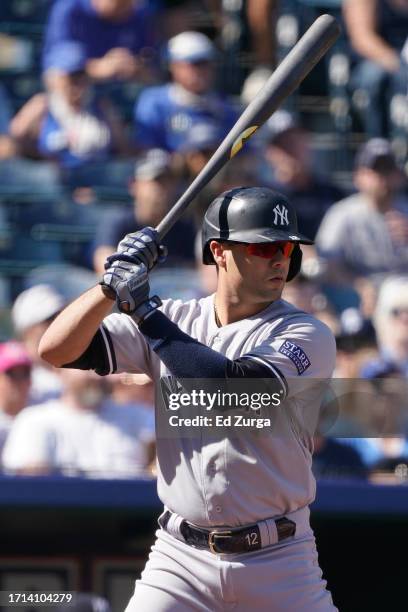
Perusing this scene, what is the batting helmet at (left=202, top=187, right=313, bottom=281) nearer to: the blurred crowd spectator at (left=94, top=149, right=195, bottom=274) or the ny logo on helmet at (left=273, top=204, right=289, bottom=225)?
the ny logo on helmet at (left=273, top=204, right=289, bottom=225)

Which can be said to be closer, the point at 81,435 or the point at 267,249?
the point at 267,249

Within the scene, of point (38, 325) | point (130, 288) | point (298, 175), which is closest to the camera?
point (130, 288)

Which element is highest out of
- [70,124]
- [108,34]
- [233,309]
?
[108,34]

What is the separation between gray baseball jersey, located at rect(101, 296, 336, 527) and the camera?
2.60 meters

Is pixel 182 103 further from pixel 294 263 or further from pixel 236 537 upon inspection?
pixel 236 537

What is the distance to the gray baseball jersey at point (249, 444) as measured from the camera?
2604mm

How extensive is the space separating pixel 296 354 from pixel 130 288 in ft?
1.40

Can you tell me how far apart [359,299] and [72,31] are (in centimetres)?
230

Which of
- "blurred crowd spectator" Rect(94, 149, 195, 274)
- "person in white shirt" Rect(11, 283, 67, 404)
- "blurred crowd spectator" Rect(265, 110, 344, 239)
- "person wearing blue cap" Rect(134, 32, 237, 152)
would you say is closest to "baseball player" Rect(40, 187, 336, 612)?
"person in white shirt" Rect(11, 283, 67, 404)

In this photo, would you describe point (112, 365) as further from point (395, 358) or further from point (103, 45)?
point (103, 45)

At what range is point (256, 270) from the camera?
271 centimetres

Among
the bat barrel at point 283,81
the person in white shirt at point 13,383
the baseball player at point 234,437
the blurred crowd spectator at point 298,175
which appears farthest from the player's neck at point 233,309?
the blurred crowd spectator at point 298,175

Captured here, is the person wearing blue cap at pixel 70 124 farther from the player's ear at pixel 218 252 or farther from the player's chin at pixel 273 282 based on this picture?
the player's chin at pixel 273 282

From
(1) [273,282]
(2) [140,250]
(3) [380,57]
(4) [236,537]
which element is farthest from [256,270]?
(3) [380,57]
